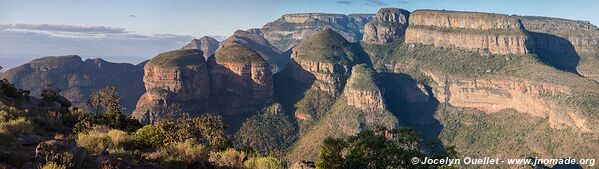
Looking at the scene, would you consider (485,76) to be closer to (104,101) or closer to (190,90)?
(190,90)

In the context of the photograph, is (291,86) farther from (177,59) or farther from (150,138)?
(150,138)

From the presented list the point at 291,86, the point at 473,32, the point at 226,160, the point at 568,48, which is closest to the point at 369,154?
the point at 226,160

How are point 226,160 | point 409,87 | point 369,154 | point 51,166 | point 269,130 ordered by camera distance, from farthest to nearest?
point 409,87, point 269,130, point 369,154, point 226,160, point 51,166

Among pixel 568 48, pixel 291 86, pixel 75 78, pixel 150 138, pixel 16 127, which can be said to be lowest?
pixel 291 86

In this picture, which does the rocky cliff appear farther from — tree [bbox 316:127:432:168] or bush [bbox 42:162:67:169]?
bush [bbox 42:162:67:169]

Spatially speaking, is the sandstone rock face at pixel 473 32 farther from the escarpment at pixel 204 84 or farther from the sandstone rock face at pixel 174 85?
the sandstone rock face at pixel 174 85

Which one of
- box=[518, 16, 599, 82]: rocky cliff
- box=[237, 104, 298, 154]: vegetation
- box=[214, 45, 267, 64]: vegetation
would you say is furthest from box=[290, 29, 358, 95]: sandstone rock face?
box=[518, 16, 599, 82]: rocky cliff
